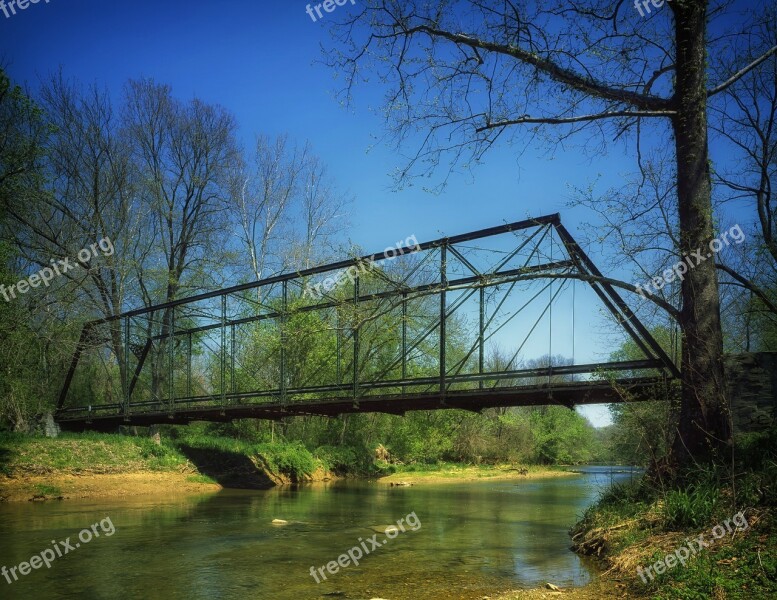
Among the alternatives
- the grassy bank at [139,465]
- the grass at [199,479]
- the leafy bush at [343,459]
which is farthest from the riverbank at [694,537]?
the leafy bush at [343,459]

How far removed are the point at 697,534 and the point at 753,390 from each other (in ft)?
12.1

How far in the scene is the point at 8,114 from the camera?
18328mm

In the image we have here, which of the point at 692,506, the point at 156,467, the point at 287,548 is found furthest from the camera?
the point at 156,467

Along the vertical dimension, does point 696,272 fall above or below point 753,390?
above

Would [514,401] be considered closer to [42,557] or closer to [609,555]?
[609,555]

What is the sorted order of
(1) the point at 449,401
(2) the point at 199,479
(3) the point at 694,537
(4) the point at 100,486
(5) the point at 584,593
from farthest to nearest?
(2) the point at 199,479
(4) the point at 100,486
(1) the point at 449,401
(3) the point at 694,537
(5) the point at 584,593

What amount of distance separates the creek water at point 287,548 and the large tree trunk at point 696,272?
277 cm

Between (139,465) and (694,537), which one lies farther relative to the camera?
(139,465)

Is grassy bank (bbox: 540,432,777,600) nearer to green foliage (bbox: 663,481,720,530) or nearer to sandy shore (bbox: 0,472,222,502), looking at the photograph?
green foliage (bbox: 663,481,720,530)

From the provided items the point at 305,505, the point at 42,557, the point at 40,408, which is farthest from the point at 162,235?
the point at 42,557

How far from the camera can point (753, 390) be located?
10.8 m

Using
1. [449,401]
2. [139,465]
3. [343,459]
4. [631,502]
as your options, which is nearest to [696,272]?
[631,502]

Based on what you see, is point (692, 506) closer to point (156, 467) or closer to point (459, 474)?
point (156, 467)

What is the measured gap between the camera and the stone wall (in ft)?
35.1
